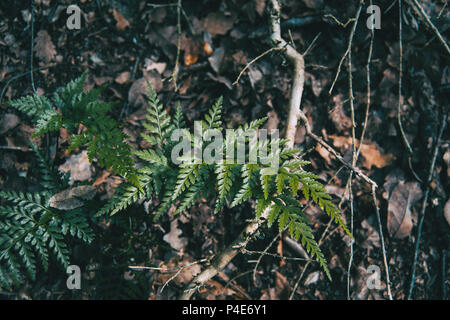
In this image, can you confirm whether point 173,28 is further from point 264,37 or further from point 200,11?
point 264,37

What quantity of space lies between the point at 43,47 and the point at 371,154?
340cm

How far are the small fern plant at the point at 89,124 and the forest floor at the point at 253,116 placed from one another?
493 mm

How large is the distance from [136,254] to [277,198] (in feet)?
4.26

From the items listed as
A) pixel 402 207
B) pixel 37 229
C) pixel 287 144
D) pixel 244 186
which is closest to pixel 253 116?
pixel 287 144

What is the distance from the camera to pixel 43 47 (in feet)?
9.61

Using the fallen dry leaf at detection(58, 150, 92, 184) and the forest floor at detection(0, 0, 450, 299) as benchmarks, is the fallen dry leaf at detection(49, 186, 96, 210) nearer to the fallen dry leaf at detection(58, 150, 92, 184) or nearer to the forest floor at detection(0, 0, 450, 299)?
the forest floor at detection(0, 0, 450, 299)

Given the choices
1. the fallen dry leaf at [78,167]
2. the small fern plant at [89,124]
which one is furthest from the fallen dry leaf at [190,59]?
the fallen dry leaf at [78,167]

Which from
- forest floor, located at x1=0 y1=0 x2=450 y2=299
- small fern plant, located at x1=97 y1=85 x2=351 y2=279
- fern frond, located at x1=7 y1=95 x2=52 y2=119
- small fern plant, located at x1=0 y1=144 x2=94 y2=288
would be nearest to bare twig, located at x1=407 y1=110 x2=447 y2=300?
forest floor, located at x1=0 y1=0 x2=450 y2=299

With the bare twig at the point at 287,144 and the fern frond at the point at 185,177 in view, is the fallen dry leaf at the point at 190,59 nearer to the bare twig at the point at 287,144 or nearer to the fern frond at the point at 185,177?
the bare twig at the point at 287,144

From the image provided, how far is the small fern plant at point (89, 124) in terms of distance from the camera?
70.1 inches

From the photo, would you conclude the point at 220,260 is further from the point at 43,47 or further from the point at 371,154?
the point at 43,47

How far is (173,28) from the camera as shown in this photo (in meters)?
3.00

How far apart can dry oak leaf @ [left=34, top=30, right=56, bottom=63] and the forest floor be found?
0.01m

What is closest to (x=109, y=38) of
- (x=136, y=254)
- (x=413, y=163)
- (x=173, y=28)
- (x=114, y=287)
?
(x=173, y=28)
